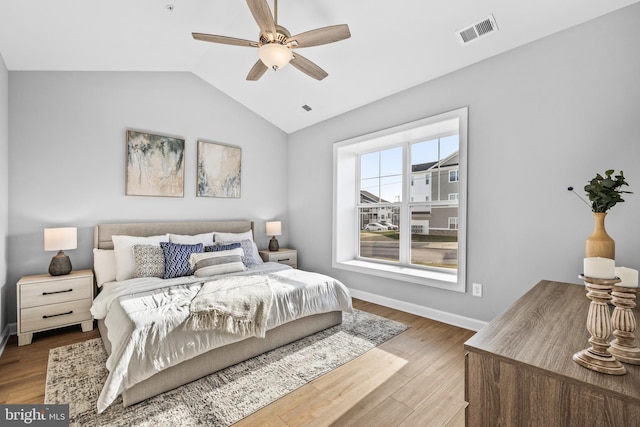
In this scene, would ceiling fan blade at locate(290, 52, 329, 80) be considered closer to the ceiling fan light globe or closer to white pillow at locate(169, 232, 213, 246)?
the ceiling fan light globe

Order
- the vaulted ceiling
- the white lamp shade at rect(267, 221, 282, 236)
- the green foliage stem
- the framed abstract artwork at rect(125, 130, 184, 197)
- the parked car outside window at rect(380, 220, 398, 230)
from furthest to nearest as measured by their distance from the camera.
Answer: the white lamp shade at rect(267, 221, 282, 236) → the parked car outside window at rect(380, 220, 398, 230) → the framed abstract artwork at rect(125, 130, 184, 197) → the vaulted ceiling → the green foliage stem

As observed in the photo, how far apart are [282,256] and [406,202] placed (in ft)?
6.87

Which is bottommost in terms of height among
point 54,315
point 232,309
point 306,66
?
point 54,315

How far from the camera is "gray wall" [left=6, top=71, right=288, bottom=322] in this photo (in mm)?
2992

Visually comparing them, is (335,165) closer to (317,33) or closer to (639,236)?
(317,33)

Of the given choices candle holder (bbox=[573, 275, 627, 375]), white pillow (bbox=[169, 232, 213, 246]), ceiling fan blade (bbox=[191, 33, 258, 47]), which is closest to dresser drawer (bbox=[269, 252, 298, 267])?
white pillow (bbox=[169, 232, 213, 246])

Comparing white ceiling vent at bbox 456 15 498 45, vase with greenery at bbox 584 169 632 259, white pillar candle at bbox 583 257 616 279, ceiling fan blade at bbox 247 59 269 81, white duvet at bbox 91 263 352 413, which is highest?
white ceiling vent at bbox 456 15 498 45

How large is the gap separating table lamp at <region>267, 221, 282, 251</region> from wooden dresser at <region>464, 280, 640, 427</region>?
147 inches

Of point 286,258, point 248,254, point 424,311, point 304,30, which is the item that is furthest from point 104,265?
point 424,311

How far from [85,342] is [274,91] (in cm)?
368

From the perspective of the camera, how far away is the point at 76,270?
324 centimetres

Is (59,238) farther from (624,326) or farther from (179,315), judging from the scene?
(624,326)

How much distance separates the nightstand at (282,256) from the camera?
14.6 feet

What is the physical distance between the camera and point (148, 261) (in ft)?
10.2
